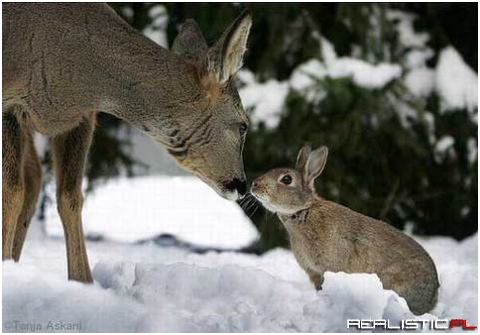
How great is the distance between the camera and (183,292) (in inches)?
170

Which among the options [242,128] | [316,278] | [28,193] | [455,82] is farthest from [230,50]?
[455,82]

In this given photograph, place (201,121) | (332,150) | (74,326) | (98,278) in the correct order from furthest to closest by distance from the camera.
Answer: (332,150), (98,278), (201,121), (74,326)

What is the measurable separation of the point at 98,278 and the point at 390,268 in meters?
1.22

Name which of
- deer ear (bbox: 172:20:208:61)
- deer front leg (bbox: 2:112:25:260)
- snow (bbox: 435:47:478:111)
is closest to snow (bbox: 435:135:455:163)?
snow (bbox: 435:47:478:111)

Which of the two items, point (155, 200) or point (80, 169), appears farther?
point (155, 200)

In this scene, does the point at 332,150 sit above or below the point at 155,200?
above

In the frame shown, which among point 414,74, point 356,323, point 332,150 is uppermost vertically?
point 356,323

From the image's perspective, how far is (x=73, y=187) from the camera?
4680 millimetres

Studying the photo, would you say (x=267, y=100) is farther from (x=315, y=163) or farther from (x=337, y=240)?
(x=337, y=240)

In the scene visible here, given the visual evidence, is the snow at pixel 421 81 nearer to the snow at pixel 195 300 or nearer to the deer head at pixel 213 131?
the snow at pixel 195 300

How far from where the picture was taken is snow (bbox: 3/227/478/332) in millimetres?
4016

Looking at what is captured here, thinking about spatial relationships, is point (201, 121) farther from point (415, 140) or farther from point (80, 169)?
point (415, 140)

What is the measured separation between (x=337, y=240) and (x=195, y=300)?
2.35ft

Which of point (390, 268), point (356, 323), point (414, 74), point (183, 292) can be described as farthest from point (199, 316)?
point (414, 74)
